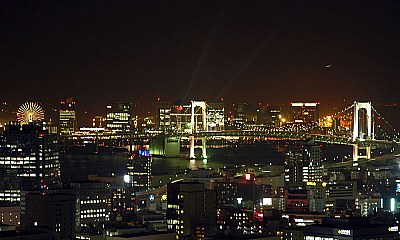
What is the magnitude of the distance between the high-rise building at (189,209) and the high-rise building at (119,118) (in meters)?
27.0

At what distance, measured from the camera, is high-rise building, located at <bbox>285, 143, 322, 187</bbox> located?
23281mm

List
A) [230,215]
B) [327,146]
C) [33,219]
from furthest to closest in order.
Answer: [327,146] < [230,215] < [33,219]

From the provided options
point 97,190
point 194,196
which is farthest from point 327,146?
point 194,196

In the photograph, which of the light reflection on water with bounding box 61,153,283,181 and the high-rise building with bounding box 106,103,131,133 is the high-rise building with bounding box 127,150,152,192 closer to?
the light reflection on water with bounding box 61,153,283,181

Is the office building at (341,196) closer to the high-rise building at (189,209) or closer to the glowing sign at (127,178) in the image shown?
the glowing sign at (127,178)

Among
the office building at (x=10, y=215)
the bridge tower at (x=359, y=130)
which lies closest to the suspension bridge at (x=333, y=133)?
the bridge tower at (x=359, y=130)

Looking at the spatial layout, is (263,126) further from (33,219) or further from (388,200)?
(33,219)

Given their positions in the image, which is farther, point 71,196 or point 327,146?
point 327,146

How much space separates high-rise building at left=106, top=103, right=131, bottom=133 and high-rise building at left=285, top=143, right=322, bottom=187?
18.9 metres

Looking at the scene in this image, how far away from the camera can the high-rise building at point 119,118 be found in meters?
43.5

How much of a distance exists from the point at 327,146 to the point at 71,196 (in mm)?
30417

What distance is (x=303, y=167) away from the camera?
2369 centimetres

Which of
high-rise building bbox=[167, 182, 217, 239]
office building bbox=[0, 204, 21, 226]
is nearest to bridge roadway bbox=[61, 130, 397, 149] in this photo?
office building bbox=[0, 204, 21, 226]

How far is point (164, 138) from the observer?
127 ft
